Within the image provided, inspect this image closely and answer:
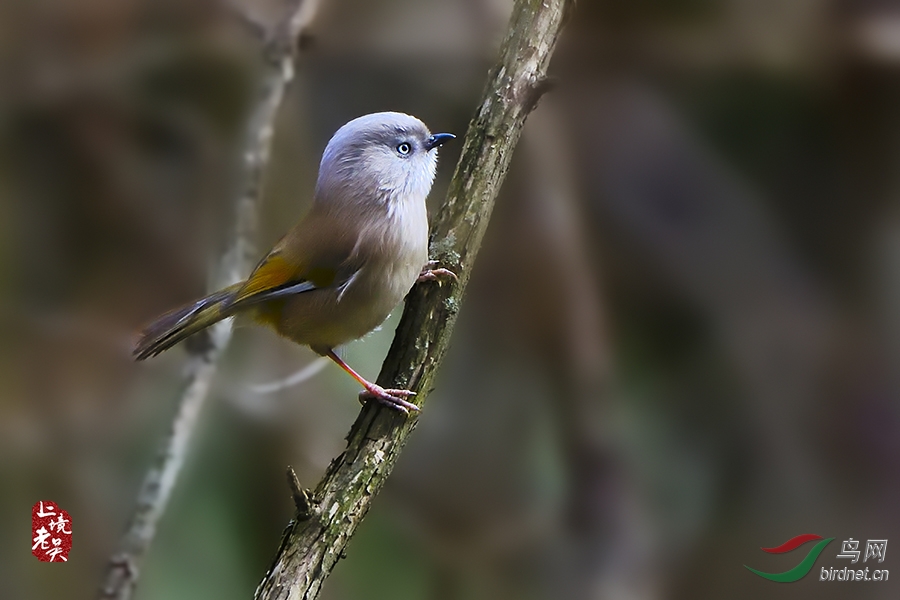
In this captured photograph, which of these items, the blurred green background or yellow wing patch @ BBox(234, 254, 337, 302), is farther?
the blurred green background

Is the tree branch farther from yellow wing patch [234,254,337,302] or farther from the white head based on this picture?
yellow wing patch [234,254,337,302]

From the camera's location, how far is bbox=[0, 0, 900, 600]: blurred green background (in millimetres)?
1975

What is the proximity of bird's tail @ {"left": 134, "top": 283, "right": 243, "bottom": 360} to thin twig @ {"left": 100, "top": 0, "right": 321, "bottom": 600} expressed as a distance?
17 centimetres

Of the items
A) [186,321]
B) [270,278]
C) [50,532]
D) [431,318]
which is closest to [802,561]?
[431,318]

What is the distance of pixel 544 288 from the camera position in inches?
82.8

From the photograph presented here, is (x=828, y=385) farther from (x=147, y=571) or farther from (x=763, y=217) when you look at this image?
(x=147, y=571)

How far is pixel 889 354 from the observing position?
2.07m

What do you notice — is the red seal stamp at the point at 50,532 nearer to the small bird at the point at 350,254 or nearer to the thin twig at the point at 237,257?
the thin twig at the point at 237,257

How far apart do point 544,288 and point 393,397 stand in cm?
64

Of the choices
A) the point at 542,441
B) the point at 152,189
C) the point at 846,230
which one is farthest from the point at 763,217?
the point at 152,189

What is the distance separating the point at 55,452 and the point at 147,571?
1.26 feet

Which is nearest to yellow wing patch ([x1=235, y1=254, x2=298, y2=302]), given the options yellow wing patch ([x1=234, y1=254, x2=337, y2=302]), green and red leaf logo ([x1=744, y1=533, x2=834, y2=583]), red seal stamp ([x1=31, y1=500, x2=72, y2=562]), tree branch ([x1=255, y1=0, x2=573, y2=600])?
yellow wing patch ([x1=234, y1=254, x2=337, y2=302])

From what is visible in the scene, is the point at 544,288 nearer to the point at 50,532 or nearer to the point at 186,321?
the point at 186,321

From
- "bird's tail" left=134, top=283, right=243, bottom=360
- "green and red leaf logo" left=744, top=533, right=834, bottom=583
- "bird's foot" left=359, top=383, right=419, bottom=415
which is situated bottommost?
"green and red leaf logo" left=744, top=533, right=834, bottom=583
